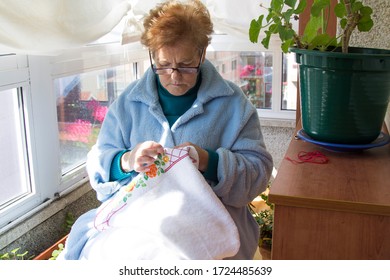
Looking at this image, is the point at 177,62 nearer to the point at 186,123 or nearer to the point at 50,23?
the point at 186,123

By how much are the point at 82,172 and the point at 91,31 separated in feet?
2.48

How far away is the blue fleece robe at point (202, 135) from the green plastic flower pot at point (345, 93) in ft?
0.84

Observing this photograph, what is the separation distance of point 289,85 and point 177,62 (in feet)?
6.07

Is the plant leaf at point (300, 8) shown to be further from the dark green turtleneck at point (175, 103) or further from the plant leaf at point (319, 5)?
the dark green turtleneck at point (175, 103)

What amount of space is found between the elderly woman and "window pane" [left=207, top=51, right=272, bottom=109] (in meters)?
1.64

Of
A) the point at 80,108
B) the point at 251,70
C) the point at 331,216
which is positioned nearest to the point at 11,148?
the point at 80,108

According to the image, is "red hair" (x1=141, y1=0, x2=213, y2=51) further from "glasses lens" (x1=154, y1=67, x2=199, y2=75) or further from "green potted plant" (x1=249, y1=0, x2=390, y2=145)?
"green potted plant" (x1=249, y1=0, x2=390, y2=145)

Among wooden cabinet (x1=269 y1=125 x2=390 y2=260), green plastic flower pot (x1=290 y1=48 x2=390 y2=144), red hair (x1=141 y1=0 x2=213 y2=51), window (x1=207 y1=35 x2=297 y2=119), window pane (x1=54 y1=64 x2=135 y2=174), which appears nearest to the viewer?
wooden cabinet (x1=269 y1=125 x2=390 y2=260)

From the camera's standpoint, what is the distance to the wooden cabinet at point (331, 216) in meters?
0.86

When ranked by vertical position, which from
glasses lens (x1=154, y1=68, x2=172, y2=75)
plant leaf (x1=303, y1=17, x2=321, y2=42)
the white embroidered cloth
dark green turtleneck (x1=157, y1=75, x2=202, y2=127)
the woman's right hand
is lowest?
the white embroidered cloth

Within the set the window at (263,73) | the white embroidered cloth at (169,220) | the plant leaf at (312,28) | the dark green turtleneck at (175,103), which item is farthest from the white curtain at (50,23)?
the window at (263,73)

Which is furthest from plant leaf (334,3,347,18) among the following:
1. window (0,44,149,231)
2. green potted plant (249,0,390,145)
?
window (0,44,149,231)

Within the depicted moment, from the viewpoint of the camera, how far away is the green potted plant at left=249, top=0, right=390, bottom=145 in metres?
1.04

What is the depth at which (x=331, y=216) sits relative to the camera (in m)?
0.88
